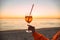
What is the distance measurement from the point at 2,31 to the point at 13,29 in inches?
4.9

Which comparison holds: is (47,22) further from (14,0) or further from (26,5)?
(14,0)

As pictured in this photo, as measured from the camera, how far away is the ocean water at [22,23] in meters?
1.65

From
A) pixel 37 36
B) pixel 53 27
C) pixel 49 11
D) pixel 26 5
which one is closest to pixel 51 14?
pixel 49 11

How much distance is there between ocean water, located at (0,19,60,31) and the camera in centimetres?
165

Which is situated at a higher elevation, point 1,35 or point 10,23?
point 10,23

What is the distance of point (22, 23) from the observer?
1699 millimetres

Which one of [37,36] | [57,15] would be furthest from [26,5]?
[37,36]

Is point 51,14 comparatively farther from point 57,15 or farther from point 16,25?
point 16,25

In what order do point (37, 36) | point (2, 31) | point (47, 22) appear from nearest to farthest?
point (37, 36)
point (2, 31)
point (47, 22)

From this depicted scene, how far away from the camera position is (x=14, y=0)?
1.70 meters

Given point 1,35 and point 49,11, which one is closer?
point 1,35

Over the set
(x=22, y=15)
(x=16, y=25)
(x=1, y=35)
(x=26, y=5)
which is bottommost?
(x=1, y=35)

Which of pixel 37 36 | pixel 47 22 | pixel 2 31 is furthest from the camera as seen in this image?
pixel 47 22

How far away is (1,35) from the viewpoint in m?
1.66
